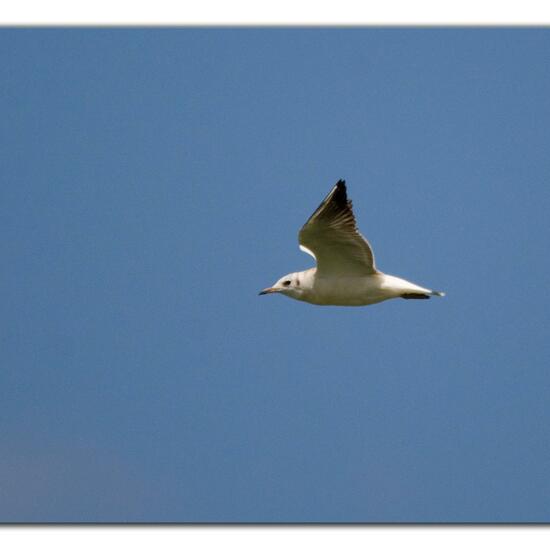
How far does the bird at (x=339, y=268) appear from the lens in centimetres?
759

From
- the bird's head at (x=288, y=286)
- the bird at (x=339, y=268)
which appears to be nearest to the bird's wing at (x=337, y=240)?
the bird at (x=339, y=268)

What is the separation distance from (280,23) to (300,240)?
143cm

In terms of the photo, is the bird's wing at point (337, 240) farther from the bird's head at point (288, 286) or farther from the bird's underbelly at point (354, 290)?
the bird's head at point (288, 286)

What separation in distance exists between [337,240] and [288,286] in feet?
2.00

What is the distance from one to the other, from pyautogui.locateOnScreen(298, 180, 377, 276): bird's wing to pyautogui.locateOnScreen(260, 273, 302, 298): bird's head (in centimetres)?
23

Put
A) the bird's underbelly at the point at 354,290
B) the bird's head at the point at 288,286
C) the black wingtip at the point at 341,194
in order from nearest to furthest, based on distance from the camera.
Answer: the black wingtip at the point at 341,194, the bird's underbelly at the point at 354,290, the bird's head at the point at 288,286

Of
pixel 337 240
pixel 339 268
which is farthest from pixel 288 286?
pixel 337 240

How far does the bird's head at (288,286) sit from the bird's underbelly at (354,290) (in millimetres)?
170

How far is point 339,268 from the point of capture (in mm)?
7863

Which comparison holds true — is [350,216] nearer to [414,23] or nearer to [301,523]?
[414,23]

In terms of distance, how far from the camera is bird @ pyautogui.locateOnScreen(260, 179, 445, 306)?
7.59 m

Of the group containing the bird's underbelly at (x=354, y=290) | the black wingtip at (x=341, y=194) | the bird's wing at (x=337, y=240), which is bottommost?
the bird's underbelly at (x=354, y=290)
